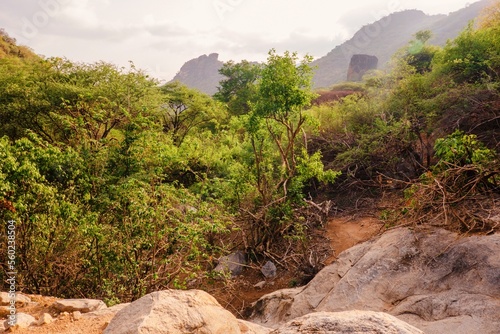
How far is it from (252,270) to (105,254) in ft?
15.8

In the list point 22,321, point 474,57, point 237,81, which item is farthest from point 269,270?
point 237,81

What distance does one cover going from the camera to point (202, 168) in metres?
14.3

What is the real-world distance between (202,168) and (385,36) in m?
106

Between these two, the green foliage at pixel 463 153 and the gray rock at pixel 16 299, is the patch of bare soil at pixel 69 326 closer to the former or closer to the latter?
the gray rock at pixel 16 299

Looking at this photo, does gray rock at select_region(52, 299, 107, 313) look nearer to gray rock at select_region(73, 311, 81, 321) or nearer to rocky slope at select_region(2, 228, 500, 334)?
rocky slope at select_region(2, 228, 500, 334)

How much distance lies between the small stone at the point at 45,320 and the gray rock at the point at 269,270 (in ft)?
20.6

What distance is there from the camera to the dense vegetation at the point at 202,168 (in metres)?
5.77

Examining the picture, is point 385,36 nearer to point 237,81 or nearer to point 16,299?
point 237,81

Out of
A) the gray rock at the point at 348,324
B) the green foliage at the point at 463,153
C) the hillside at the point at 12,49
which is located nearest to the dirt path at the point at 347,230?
the green foliage at the point at 463,153

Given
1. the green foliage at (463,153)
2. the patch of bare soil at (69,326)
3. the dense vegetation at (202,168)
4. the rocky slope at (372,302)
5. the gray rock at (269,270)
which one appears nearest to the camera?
Answer: the rocky slope at (372,302)

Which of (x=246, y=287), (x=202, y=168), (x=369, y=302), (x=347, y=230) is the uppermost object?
(x=202, y=168)

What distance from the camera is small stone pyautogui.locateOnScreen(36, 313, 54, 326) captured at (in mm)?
3926

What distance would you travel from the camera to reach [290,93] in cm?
877

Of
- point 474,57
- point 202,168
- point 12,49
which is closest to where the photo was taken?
point 202,168
